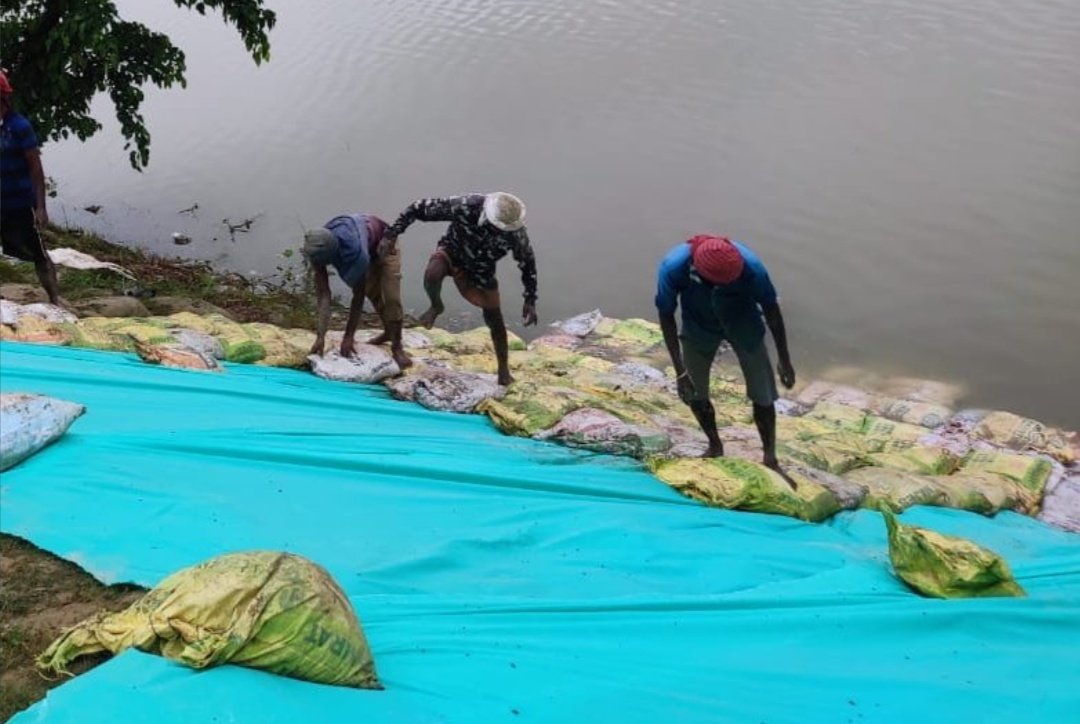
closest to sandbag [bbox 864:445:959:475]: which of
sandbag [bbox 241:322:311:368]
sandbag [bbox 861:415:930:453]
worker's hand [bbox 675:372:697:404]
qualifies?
sandbag [bbox 861:415:930:453]

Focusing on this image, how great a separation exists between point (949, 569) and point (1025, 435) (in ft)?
10.7

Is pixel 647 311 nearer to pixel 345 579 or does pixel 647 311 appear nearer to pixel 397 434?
pixel 397 434

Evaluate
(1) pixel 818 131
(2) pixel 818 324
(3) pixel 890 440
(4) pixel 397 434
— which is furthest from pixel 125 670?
(1) pixel 818 131

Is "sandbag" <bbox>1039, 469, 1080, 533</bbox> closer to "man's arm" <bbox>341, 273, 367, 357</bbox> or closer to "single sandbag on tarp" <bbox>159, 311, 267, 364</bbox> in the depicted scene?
"man's arm" <bbox>341, 273, 367, 357</bbox>

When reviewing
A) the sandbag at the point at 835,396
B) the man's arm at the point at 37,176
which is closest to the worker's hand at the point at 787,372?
the sandbag at the point at 835,396

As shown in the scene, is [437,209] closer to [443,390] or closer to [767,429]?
[443,390]

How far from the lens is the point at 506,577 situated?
2320 millimetres

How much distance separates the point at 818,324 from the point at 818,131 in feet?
9.92

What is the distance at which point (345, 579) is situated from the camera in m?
2.14

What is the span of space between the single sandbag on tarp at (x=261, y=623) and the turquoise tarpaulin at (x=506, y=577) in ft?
0.14

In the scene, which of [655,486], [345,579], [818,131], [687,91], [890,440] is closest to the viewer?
[345,579]

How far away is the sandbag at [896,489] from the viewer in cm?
351

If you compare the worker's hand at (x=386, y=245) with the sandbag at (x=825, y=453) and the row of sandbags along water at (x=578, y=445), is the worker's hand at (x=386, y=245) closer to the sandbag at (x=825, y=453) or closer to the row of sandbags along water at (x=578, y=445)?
the row of sandbags along water at (x=578, y=445)

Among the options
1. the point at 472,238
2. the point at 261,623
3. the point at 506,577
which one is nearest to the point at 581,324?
the point at 472,238
